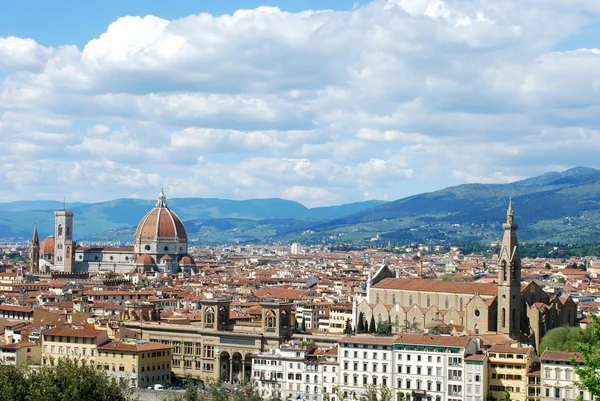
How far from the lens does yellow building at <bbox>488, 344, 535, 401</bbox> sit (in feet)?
177

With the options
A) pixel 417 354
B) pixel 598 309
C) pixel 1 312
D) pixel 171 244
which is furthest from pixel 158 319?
pixel 171 244

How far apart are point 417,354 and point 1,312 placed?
38311mm

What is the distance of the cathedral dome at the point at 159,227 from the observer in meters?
162

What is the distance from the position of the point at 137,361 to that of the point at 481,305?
79.2ft

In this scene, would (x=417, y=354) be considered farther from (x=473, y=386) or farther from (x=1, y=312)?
(x=1, y=312)

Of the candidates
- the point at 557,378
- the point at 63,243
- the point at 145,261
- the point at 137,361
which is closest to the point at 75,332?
the point at 137,361

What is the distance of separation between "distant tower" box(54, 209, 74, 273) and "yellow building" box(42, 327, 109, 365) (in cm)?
9553

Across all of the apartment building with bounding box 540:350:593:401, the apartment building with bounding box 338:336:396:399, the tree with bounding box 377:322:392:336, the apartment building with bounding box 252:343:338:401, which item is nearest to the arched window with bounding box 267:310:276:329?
the apartment building with bounding box 252:343:338:401

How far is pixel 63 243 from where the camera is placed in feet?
524

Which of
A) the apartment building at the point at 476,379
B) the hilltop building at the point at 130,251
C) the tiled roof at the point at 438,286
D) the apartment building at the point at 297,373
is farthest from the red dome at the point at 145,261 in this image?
the apartment building at the point at 476,379

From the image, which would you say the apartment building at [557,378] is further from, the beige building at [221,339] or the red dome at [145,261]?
the red dome at [145,261]

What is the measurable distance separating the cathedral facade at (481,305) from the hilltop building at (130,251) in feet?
264

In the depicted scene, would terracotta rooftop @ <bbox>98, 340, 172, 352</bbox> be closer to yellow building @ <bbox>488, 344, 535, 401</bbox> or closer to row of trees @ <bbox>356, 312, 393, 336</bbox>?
row of trees @ <bbox>356, 312, 393, 336</bbox>

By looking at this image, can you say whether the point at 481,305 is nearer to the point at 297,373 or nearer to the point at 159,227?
the point at 297,373
